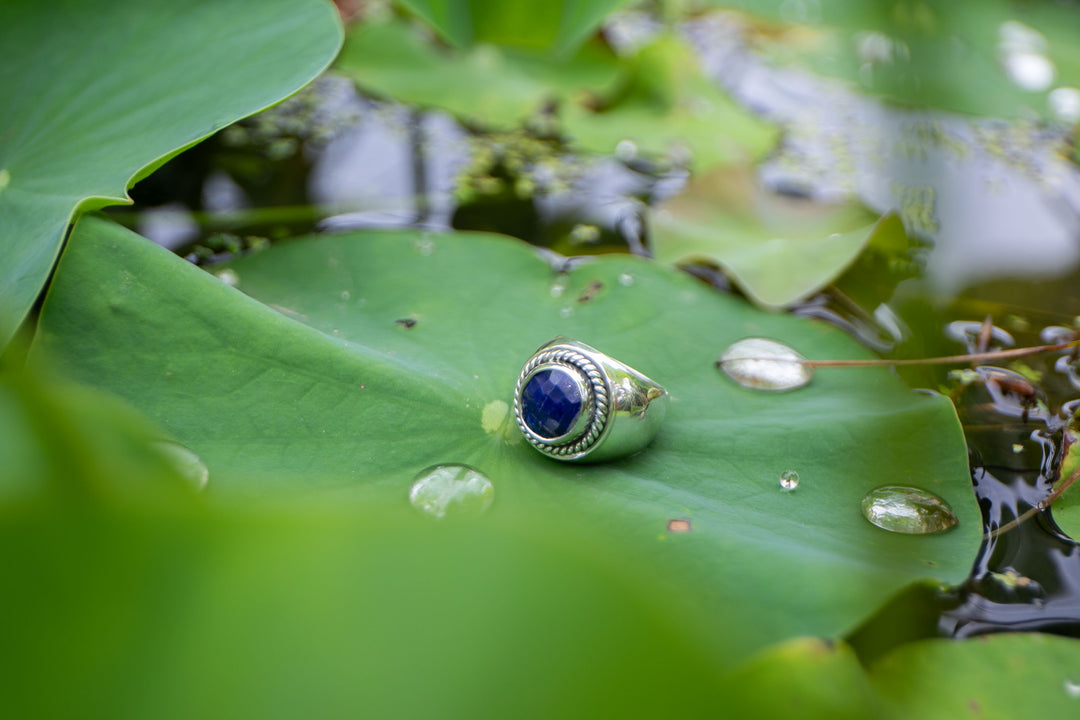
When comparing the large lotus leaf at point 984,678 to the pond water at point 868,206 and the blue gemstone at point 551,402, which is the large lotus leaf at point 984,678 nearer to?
the pond water at point 868,206

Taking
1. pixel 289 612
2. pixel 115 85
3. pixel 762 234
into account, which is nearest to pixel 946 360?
pixel 762 234

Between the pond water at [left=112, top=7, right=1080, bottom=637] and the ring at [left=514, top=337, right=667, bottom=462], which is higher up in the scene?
the ring at [left=514, top=337, right=667, bottom=462]

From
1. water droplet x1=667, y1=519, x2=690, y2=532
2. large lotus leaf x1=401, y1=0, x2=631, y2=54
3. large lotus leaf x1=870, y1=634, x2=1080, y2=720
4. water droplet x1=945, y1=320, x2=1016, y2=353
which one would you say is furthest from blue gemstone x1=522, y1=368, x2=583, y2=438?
large lotus leaf x1=401, y1=0, x2=631, y2=54

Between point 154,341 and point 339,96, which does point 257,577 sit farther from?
point 339,96

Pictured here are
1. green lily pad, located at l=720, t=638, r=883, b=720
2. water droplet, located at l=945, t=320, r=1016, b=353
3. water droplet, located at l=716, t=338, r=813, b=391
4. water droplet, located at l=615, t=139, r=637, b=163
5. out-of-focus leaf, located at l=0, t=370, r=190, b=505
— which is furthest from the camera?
water droplet, located at l=615, t=139, r=637, b=163

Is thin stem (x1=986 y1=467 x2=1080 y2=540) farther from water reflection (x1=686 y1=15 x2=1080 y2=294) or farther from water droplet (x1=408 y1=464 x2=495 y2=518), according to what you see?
water droplet (x1=408 y1=464 x2=495 y2=518)

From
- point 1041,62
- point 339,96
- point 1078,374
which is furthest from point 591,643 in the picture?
point 1041,62

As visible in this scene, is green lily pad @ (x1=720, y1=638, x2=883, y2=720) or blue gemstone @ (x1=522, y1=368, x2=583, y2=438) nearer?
green lily pad @ (x1=720, y1=638, x2=883, y2=720)
